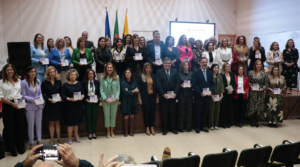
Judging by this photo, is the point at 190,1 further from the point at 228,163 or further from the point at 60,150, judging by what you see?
the point at 60,150

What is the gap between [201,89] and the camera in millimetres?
5633

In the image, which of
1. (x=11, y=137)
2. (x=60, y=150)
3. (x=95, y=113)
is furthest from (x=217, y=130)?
(x=60, y=150)

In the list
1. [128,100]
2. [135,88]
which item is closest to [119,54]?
[135,88]

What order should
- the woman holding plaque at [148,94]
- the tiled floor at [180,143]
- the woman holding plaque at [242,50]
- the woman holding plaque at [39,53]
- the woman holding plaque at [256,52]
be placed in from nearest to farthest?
the tiled floor at [180,143], the woman holding plaque at [148,94], the woman holding plaque at [39,53], the woman holding plaque at [242,50], the woman holding plaque at [256,52]

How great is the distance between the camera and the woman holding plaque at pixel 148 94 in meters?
5.40

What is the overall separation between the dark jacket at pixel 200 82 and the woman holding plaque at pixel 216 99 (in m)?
0.16

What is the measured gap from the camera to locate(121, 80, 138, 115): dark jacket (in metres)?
5.30

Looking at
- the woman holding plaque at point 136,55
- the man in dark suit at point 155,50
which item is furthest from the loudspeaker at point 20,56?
the man in dark suit at point 155,50

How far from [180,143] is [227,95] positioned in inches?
71.2

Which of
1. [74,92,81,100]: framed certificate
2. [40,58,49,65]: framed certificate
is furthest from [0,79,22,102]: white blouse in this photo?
[40,58,49,65]: framed certificate

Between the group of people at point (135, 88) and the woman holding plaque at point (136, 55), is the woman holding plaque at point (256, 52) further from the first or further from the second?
the woman holding plaque at point (136, 55)

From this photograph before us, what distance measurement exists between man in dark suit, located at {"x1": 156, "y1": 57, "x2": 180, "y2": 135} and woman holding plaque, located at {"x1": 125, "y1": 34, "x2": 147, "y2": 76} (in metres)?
0.68

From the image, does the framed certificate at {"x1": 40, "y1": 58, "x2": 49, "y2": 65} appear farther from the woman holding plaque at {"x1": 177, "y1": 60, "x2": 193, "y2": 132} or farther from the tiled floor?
the woman holding plaque at {"x1": 177, "y1": 60, "x2": 193, "y2": 132}

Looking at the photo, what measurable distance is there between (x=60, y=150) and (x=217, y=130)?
485cm
